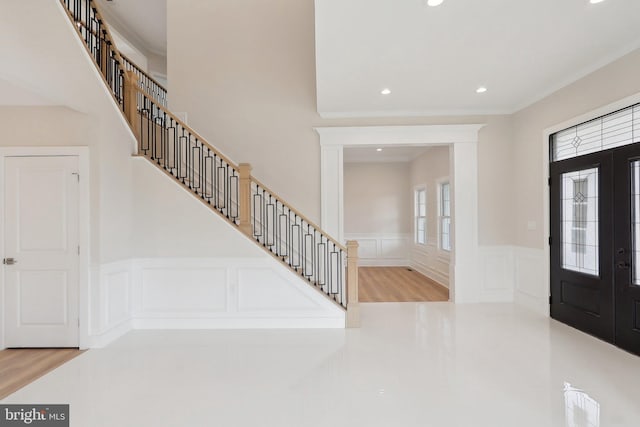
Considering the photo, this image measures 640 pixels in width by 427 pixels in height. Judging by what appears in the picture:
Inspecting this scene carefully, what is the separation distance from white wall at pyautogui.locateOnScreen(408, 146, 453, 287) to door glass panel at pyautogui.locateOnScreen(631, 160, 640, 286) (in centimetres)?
365

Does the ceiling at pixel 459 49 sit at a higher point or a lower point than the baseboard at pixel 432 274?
higher

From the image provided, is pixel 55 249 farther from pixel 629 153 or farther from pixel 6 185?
pixel 629 153

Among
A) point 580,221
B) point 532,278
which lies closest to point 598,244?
point 580,221

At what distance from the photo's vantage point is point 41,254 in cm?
379

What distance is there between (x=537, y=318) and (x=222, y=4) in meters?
6.76

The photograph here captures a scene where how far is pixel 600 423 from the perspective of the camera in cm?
230

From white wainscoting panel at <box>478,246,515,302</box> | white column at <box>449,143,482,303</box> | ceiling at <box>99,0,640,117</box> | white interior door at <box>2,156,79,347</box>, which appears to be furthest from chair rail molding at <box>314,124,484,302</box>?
white interior door at <box>2,156,79,347</box>

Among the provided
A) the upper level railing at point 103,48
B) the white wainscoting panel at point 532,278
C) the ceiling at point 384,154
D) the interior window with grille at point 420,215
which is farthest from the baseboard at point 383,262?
the upper level railing at point 103,48

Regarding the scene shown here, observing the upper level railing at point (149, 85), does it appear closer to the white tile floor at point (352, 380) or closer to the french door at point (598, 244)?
the white tile floor at point (352, 380)

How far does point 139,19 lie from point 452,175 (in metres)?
6.58

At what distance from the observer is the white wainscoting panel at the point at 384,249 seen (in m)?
9.80

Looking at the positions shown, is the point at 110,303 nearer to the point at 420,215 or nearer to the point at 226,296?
the point at 226,296

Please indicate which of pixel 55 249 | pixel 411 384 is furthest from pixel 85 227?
pixel 411 384

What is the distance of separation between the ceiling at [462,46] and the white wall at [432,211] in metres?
2.69
